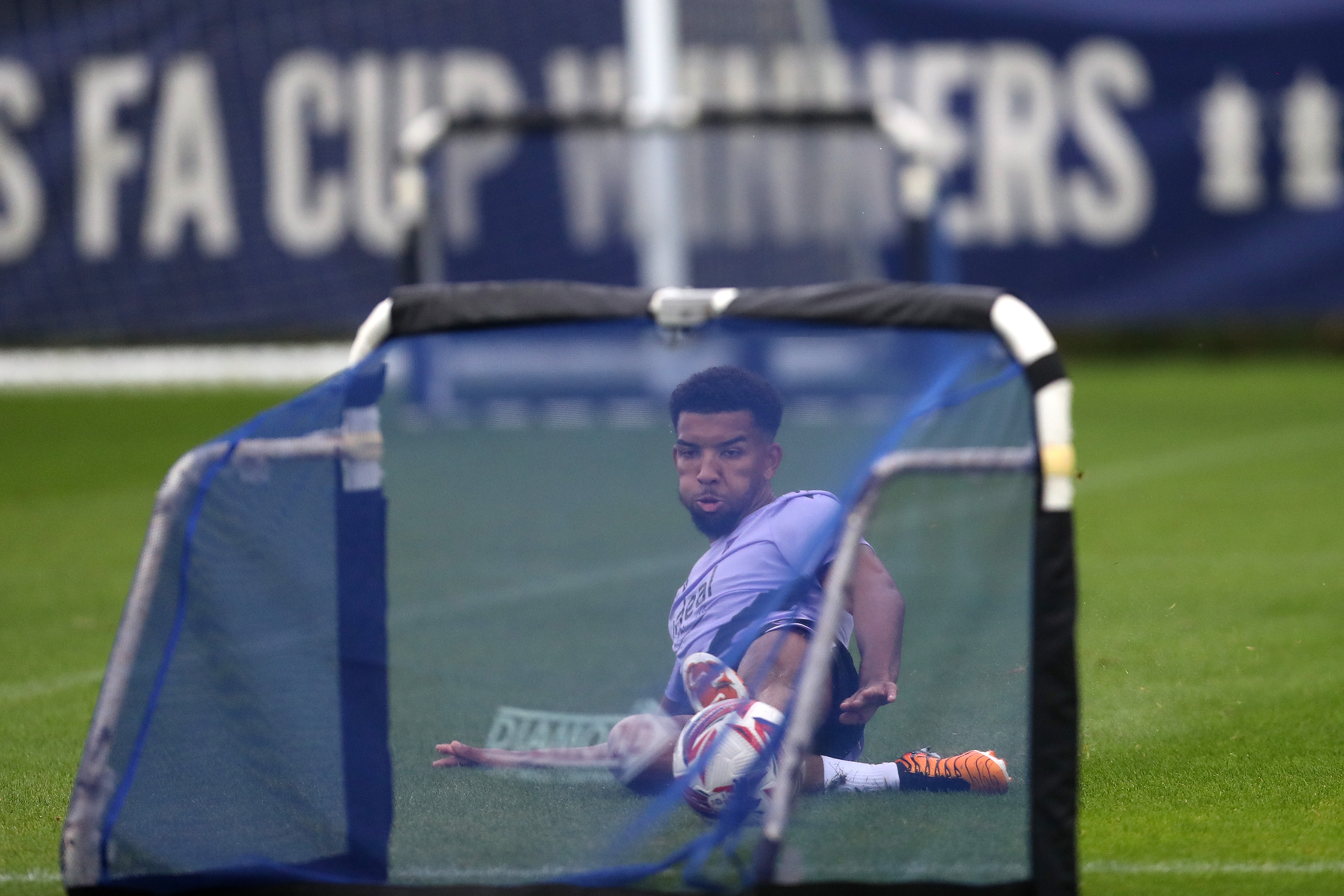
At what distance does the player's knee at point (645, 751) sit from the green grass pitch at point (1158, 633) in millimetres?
345

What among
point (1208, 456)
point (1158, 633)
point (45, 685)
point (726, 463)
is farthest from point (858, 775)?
point (1208, 456)

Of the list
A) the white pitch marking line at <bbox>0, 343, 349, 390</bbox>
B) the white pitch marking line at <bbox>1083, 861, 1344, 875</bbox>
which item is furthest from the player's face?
the white pitch marking line at <bbox>0, 343, 349, 390</bbox>

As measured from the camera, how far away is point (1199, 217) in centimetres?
1255

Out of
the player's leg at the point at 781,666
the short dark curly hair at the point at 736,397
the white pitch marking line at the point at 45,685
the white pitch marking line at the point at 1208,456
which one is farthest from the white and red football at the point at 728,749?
the white pitch marking line at the point at 1208,456

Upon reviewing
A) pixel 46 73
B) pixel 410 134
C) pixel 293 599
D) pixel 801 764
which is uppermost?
pixel 46 73

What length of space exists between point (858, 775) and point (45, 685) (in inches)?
103

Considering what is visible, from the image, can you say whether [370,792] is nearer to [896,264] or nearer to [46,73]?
[896,264]

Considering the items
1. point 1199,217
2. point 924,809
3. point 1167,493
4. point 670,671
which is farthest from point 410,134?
point 924,809

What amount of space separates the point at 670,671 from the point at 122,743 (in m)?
1.02

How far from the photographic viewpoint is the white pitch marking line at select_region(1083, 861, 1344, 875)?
296 centimetres

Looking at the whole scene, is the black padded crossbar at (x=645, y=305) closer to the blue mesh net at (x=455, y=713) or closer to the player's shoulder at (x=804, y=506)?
the blue mesh net at (x=455, y=713)

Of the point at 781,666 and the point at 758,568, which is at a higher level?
the point at 758,568

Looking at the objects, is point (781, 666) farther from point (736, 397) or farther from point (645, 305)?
point (645, 305)

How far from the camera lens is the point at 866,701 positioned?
9.00ft
